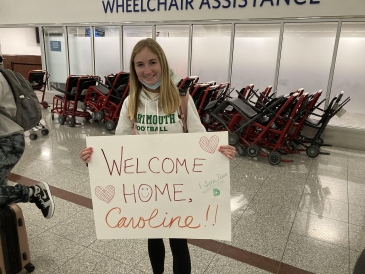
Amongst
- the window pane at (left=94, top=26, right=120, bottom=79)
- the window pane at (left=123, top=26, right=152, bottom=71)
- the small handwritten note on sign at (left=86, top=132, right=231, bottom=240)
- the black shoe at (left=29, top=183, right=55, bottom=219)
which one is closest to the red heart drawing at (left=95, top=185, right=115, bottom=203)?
the small handwritten note on sign at (left=86, top=132, right=231, bottom=240)

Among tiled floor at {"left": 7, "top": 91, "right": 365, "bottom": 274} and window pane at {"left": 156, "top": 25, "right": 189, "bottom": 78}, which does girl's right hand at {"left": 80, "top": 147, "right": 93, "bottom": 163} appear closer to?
tiled floor at {"left": 7, "top": 91, "right": 365, "bottom": 274}

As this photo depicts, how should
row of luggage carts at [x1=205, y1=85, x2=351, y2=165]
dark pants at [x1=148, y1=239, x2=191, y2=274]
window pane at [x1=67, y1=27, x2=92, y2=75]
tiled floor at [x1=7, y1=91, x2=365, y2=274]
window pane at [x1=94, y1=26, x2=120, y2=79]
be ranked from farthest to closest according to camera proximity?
window pane at [x1=67, y1=27, x2=92, y2=75] < window pane at [x1=94, y1=26, x2=120, y2=79] < row of luggage carts at [x1=205, y1=85, x2=351, y2=165] < tiled floor at [x1=7, y1=91, x2=365, y2=274] < dark pants at [x1=148, y1=239, x2=191, y2=274]

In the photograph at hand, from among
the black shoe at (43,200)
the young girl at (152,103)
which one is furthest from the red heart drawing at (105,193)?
→ the black shoe at (43,200)

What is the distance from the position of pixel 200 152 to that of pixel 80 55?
809 centimetres

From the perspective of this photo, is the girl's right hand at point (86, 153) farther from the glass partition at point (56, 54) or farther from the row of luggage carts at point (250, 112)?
the glass partition at point (56, 54)

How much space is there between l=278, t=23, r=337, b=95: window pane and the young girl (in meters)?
5.03

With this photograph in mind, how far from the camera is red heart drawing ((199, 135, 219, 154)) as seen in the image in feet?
4.30

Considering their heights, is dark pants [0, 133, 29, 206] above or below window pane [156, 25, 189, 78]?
below

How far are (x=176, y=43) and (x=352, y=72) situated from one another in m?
3.86

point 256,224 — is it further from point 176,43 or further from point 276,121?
point 176,43

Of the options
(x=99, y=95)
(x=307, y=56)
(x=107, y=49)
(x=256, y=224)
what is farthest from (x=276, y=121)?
(x=107, y=49)

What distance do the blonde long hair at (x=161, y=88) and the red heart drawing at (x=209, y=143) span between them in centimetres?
21

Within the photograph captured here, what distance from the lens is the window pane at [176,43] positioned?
677 cm

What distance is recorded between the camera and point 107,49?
7.84 meters
